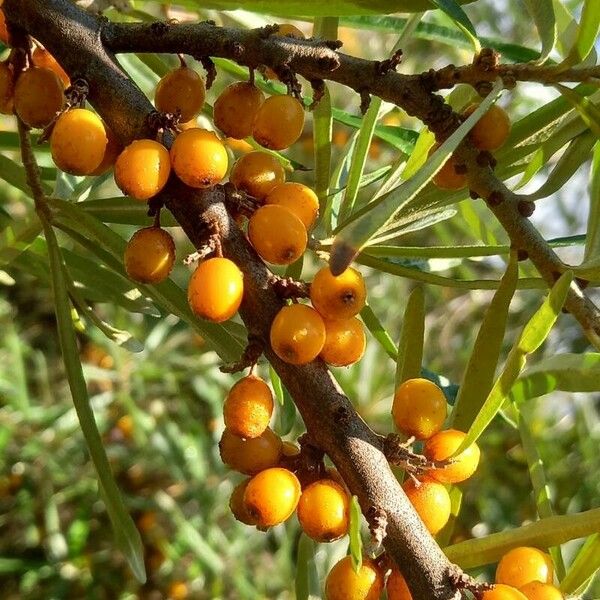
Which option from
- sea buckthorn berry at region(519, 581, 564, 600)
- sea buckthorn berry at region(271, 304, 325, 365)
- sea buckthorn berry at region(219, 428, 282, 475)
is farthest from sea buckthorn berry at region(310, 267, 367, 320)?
sea buckthorn berry at region(519, 581, 564, 600)

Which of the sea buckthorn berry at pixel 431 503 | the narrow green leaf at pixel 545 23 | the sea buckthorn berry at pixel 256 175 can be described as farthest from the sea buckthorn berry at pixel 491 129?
the sea buckthorn berry at pixel 431 503

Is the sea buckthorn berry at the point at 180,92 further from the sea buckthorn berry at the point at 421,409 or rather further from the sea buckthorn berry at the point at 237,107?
the sea buckthorn berry at the point at 421,409

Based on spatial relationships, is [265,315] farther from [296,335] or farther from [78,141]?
[78,141]

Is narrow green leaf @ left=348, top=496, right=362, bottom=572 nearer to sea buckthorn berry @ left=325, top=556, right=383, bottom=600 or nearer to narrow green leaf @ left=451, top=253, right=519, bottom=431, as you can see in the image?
sea buckthorn berry @ left=325, top=556, right=383, bottom=600

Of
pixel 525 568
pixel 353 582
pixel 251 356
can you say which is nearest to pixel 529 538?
pixel 525 568

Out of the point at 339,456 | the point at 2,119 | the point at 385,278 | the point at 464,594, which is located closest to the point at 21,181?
the point at 339,456

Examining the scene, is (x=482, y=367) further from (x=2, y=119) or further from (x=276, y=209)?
(x=2, y=119)
